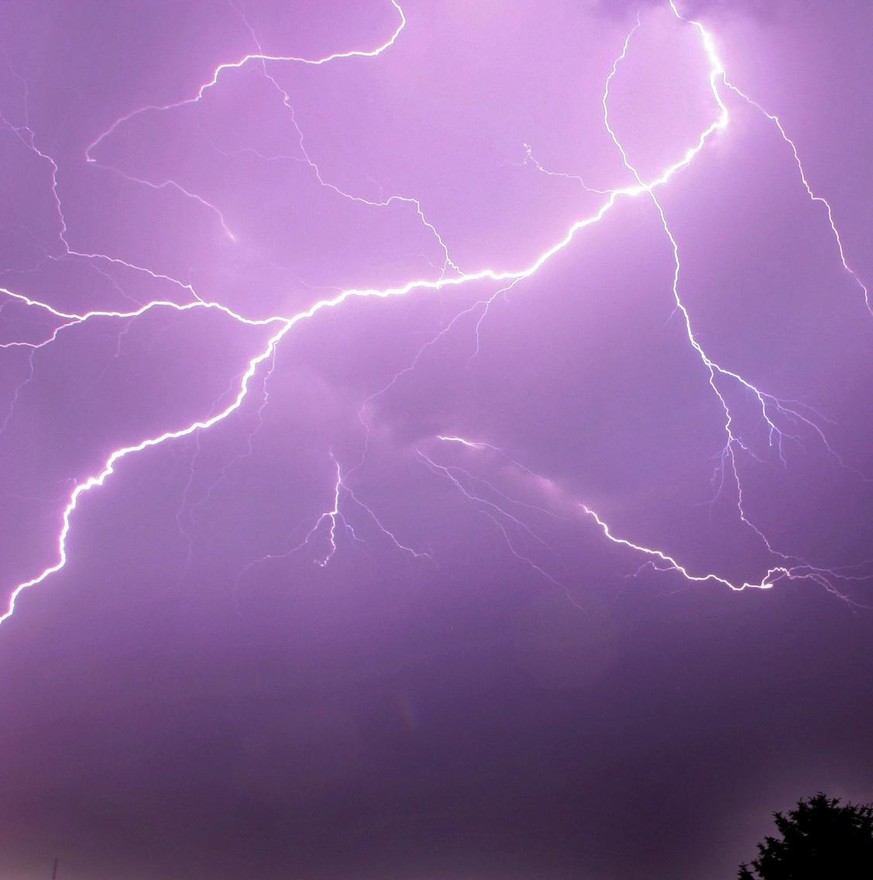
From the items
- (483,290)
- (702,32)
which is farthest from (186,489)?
(702,32)

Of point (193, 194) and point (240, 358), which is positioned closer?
point (193, 194)

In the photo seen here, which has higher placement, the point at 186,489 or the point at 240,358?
the point at 240,358

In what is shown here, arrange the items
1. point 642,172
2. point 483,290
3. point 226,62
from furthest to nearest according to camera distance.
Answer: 1. point 483,290
2. point 642,172
3. point 226,62

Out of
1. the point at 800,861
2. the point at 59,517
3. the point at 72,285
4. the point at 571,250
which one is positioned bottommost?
the point at 800,861

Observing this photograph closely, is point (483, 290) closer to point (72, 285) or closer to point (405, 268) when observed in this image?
point (405, 268)

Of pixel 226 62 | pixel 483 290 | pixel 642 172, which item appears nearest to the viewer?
pixel 226 62

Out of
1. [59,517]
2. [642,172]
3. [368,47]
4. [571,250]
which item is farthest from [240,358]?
[642,172]

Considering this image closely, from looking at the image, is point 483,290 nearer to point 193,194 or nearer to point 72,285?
point 193,194
